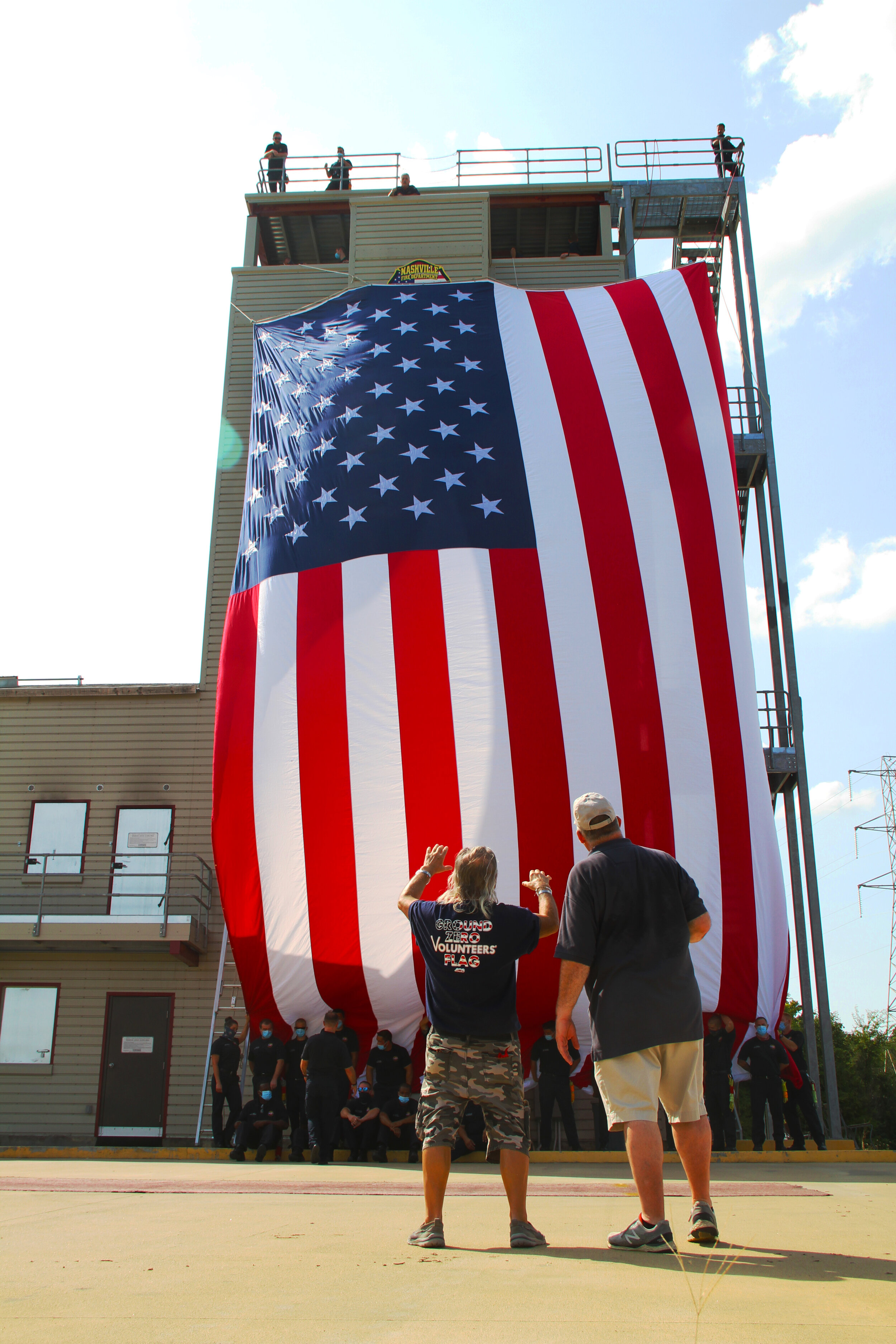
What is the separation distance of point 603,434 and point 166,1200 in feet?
29.1

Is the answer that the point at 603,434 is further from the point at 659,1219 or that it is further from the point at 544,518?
the point at 659,1219

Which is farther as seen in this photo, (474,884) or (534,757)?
(534,757)

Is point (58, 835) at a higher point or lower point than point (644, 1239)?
higher

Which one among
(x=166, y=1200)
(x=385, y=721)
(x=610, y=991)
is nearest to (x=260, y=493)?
(x=385, y=721)

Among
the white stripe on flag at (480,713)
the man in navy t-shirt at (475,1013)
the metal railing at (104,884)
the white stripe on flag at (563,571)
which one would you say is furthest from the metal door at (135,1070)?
the man in navy t-shirt at (475,1013)

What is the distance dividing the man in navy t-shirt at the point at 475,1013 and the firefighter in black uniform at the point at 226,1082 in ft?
29.0

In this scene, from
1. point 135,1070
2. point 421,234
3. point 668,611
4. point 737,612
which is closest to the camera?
point 668,611

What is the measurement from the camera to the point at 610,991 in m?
3.58

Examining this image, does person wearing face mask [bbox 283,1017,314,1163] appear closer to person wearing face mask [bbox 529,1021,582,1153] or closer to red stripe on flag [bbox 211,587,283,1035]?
red stripe on flag [bbox 211,587,283,1035]

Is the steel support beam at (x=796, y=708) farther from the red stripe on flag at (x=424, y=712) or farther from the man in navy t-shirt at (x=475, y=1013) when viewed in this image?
the man in navy t-shirt at (x=475, y=1013)

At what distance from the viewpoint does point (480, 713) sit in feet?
33.2

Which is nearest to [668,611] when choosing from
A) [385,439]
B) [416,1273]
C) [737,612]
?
[737,612]

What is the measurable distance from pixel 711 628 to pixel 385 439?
4.32 metres

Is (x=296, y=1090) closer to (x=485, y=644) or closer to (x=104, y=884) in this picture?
(x=485, y=644)
